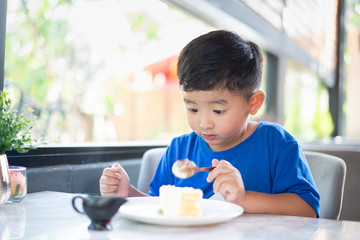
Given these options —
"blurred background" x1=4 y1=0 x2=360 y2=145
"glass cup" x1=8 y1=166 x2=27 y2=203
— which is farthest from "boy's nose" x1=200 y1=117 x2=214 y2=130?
"blurred background" x1=4 y1=0 x2=360 y2=145

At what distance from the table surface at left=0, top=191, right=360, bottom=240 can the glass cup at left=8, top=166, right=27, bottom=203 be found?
0.09 metres

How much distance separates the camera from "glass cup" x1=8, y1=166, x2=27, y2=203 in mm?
1166

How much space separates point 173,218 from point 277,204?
1.34 ft

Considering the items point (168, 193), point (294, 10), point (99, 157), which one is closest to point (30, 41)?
point (294, 10)

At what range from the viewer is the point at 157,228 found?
891mm

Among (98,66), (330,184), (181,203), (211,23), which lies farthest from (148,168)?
(98,66)

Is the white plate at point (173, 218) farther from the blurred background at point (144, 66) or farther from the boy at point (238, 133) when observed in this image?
the blurred background at point (144, 66)

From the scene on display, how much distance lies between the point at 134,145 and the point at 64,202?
97 centimetres

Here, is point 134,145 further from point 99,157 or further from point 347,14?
point 347,14

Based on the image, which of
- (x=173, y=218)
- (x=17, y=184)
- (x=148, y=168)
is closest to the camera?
(x=173, y=218)

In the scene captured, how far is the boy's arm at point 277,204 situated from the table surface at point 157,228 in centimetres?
5

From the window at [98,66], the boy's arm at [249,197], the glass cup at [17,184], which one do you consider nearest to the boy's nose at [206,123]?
the boy's arm at [249,197]

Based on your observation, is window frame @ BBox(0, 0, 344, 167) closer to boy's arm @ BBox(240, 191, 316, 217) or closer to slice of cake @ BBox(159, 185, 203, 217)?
slice of cake @ BBox(159, 185, 203, 217)

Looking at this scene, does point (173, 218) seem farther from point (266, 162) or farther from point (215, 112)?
point (266, 162)
